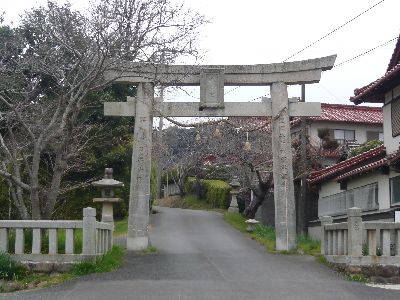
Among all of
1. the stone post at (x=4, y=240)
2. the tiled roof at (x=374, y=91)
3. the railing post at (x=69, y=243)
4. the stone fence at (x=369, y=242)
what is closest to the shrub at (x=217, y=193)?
the tiled roof at (x=374, y=91)

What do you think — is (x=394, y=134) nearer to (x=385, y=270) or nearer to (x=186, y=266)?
(x=385, y=270)

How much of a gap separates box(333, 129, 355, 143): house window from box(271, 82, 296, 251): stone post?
1543 cm

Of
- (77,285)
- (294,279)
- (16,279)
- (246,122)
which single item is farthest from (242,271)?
(246,122)

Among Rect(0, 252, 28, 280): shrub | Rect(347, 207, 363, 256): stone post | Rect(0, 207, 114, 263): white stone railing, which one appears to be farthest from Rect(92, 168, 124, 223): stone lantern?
Rect(347, 207, 363, 256): stone post

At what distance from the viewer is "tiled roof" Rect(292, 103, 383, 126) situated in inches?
1272

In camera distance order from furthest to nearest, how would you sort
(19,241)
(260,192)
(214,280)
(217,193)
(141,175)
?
(217,193)
(260,192)
(141,175)
(19,241)
(214,280)

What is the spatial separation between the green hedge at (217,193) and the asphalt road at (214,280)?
62.7ft

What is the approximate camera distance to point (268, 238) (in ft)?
68.1

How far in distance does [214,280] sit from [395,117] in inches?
369

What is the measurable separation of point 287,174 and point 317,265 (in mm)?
3885

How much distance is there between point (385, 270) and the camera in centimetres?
1235

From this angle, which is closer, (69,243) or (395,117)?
(69,243)

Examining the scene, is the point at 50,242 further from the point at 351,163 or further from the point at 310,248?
the point at 351,163

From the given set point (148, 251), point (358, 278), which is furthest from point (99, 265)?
point (358, 278)
